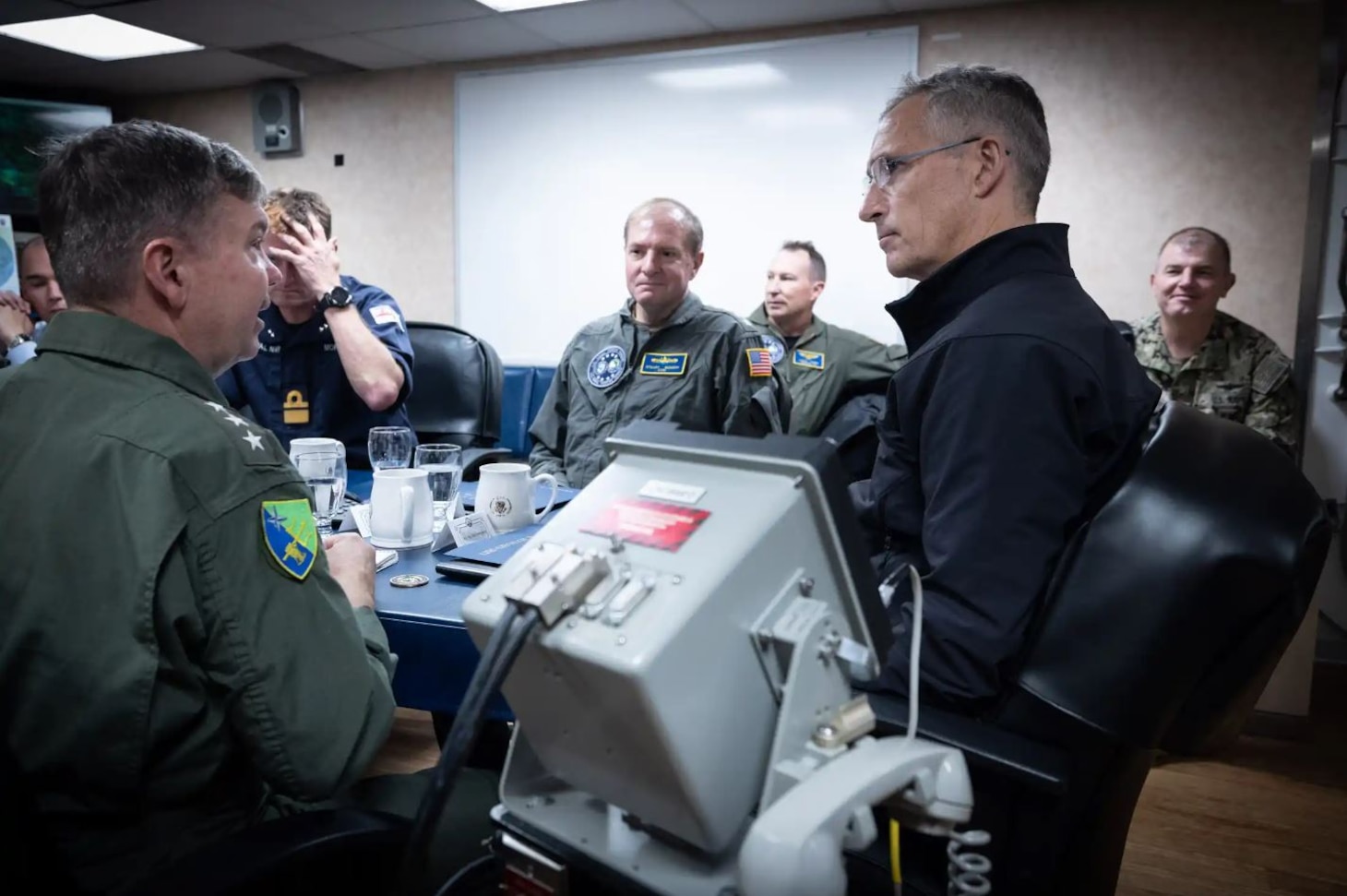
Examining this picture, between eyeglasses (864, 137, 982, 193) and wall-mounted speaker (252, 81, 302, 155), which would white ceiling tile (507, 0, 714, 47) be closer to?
wall-mounted speaker (252, 81, 302, 155)

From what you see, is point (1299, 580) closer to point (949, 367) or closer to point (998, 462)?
point (998, 462)

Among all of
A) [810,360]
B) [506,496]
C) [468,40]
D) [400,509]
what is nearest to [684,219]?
[810,360]

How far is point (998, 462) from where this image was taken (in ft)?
3.20

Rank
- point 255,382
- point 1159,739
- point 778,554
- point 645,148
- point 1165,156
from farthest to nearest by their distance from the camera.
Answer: point 645,148, point 1165,156, point 255,382, point 1159,739, point 778,554

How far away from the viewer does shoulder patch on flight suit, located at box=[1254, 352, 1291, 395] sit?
9.66 feet

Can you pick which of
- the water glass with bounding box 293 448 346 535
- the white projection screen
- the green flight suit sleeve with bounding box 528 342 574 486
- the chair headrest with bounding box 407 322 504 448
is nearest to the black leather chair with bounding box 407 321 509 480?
the chair headrest with bounding box 407 322 504 448

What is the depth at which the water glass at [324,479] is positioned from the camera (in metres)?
1.45

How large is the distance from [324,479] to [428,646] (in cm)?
52

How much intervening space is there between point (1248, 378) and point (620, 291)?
9.34ft

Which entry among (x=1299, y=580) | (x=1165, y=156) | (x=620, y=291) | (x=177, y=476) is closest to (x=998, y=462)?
(x=1299, y=580)

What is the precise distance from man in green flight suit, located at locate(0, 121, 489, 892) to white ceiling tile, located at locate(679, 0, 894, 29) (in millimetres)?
3374

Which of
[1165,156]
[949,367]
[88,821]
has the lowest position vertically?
[88,821]

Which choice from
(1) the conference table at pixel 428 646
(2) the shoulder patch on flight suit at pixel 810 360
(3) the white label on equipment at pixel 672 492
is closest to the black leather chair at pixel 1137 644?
(3) the white label on equipment at pixel 672 492

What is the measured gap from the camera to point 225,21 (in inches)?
160
